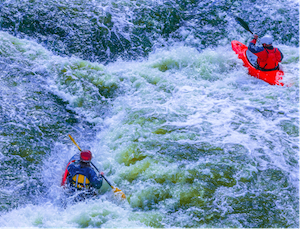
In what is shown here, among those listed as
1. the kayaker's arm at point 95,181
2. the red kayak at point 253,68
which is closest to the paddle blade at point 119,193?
the kayaker's arm at point 95,181

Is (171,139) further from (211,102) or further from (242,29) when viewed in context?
(242,29)

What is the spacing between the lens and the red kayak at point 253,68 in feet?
22.4

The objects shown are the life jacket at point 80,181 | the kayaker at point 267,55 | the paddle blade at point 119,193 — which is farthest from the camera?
the kayaker at point 267,55

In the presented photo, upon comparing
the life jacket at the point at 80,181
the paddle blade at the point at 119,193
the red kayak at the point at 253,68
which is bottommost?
the paddle blade at the point at 119,193

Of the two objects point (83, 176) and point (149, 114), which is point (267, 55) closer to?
point (149, 114)

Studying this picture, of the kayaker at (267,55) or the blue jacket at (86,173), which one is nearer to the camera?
the blue jacket at (86,173)

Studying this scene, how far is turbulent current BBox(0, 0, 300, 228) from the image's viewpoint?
439 centimetres

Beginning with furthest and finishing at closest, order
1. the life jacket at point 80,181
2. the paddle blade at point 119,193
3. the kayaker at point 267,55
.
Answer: the kayaker at point 267,55, the paddle blade at point 119,193, the life jacket at point 80,181

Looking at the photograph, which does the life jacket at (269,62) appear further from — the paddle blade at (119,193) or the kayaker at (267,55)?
the paddle blade at (119,193)

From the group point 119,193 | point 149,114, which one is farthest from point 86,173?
point 149,114

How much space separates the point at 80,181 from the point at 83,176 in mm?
77

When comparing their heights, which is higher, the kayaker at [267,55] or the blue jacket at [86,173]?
the kayaker at [267,55]

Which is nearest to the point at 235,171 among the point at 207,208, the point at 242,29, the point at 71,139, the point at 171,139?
the point at 207,208

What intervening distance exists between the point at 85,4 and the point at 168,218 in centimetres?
581
